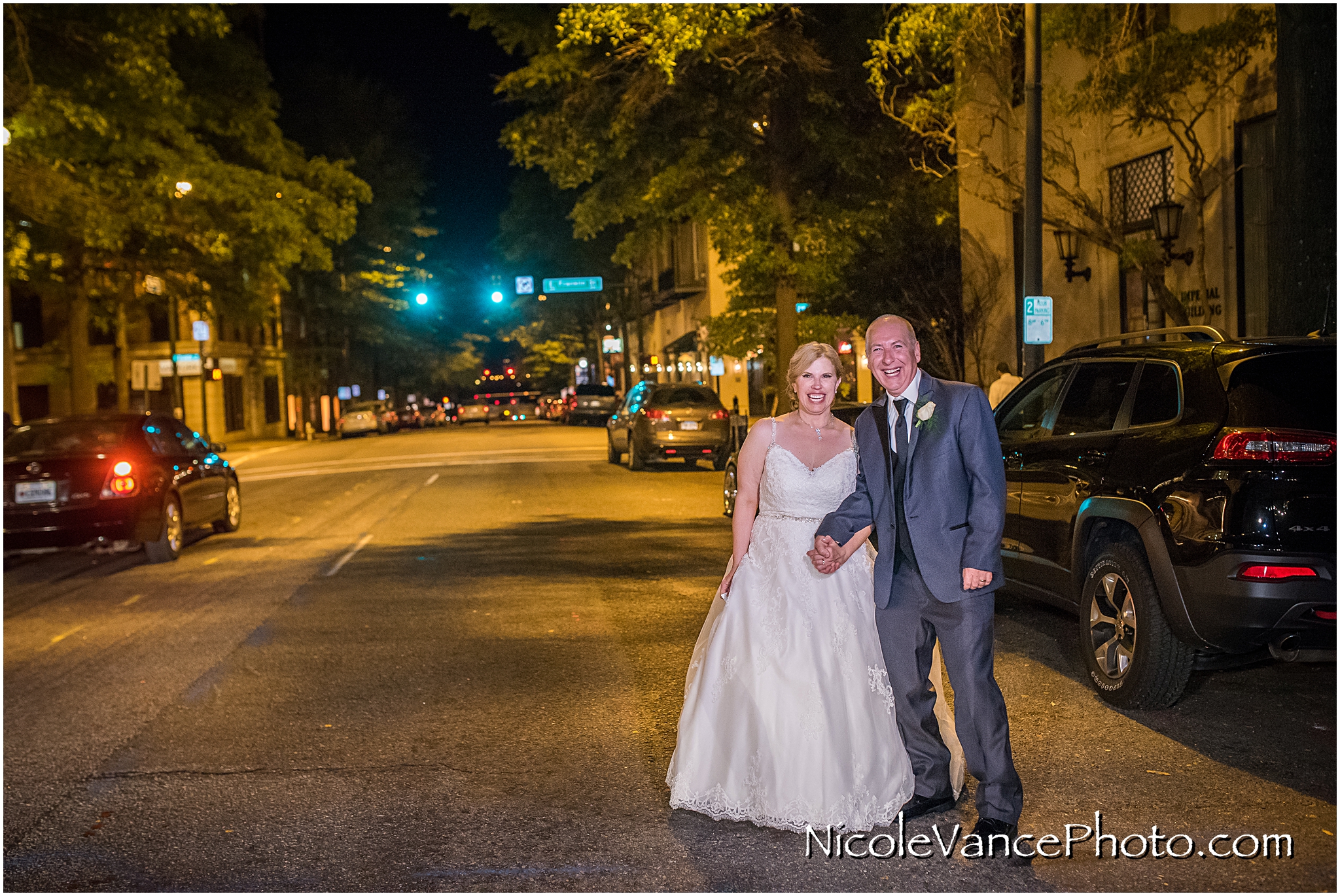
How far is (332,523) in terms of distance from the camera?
16672 millimetres

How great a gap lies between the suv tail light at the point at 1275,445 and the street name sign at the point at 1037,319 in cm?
949

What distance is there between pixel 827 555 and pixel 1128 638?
2.30 m

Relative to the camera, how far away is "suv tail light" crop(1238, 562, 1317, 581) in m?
5.44

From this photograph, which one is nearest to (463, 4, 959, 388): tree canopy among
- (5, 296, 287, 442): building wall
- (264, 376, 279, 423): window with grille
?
(5, 296, 287, 442): building wall

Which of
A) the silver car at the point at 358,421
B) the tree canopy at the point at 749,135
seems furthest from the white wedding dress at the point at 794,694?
the silver car at the point at 358,421

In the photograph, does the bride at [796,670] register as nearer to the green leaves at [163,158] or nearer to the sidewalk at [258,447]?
the green leaves at [163,158]

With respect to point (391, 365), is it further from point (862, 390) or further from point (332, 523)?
point (332, 523)

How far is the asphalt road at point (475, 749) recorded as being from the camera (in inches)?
172

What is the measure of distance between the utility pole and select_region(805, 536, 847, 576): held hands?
10.8 meters

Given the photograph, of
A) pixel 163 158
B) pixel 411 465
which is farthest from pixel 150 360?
pixel 163 158

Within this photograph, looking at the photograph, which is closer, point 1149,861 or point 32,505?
point 1149,861

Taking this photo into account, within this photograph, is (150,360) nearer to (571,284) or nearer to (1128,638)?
(571,284)

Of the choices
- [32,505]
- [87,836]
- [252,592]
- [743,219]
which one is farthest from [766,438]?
[743,219]

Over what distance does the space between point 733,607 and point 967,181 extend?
69.9 ft
